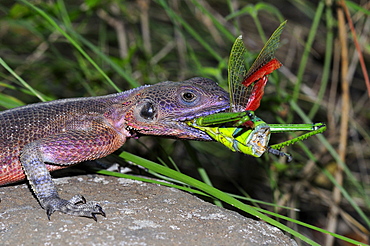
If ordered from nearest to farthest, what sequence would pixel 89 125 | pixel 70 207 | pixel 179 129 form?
pixel 70 207 → pixel 179 129 → pixel 89 125

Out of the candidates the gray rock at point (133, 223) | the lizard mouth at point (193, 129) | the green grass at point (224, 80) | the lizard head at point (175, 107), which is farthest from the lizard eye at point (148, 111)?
the green grass at point (224, 80)

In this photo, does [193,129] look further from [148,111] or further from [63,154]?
[63,154]

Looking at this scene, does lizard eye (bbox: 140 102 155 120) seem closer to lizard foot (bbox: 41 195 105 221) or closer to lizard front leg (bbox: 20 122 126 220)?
lizard front leg (bbox: 20 122 126 220)

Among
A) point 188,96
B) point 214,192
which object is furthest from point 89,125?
point 214,192

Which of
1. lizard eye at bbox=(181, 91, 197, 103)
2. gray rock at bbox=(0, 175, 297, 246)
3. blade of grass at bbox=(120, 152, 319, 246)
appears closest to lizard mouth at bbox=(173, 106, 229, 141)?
lizard eye at bbox=(181, 91, 197, 103)

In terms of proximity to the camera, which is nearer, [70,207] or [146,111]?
[70,207]

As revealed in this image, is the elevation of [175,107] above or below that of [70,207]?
above

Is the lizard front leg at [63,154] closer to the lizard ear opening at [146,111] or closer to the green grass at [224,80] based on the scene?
the lizard ear opening at [146,111]
